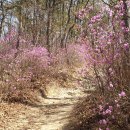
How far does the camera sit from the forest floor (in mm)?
10383

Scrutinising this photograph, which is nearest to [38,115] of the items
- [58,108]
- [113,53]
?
[58,108]

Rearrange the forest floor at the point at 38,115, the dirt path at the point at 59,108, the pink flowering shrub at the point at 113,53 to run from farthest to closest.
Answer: the dirt path at the point at 59,108 < the forest floor at the point at 38,115 < the pink flowering shrub at the point at 113,53

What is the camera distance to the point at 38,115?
1197 centimetres

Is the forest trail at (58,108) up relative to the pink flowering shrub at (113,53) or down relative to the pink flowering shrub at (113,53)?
down

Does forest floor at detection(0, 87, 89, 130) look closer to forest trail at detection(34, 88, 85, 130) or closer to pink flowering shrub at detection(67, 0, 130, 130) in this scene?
forest trail at detection(34, 88, 85, 130)

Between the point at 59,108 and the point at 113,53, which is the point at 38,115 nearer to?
the point at 59,108

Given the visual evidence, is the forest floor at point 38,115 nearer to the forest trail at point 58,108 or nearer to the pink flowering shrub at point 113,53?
the forest trail at point 58,108

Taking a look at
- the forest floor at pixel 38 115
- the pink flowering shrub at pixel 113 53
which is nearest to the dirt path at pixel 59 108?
the forest floor at pixel 38 115

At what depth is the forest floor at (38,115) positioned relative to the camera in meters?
10.4

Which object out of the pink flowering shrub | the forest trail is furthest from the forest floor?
the pink flowering shrub

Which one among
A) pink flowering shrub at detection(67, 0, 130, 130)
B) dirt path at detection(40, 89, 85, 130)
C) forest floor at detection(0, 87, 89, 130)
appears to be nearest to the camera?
pink flowering shrub at detection(67, 0, 130, 130)

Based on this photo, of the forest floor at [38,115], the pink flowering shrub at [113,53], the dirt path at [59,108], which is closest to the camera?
the pink flowering shrub at [113,53]

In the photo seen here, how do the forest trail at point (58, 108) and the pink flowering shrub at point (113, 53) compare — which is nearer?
the pink flowering shrub at point (113, 53)

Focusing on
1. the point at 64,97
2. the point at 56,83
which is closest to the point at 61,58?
the point at 56,83
